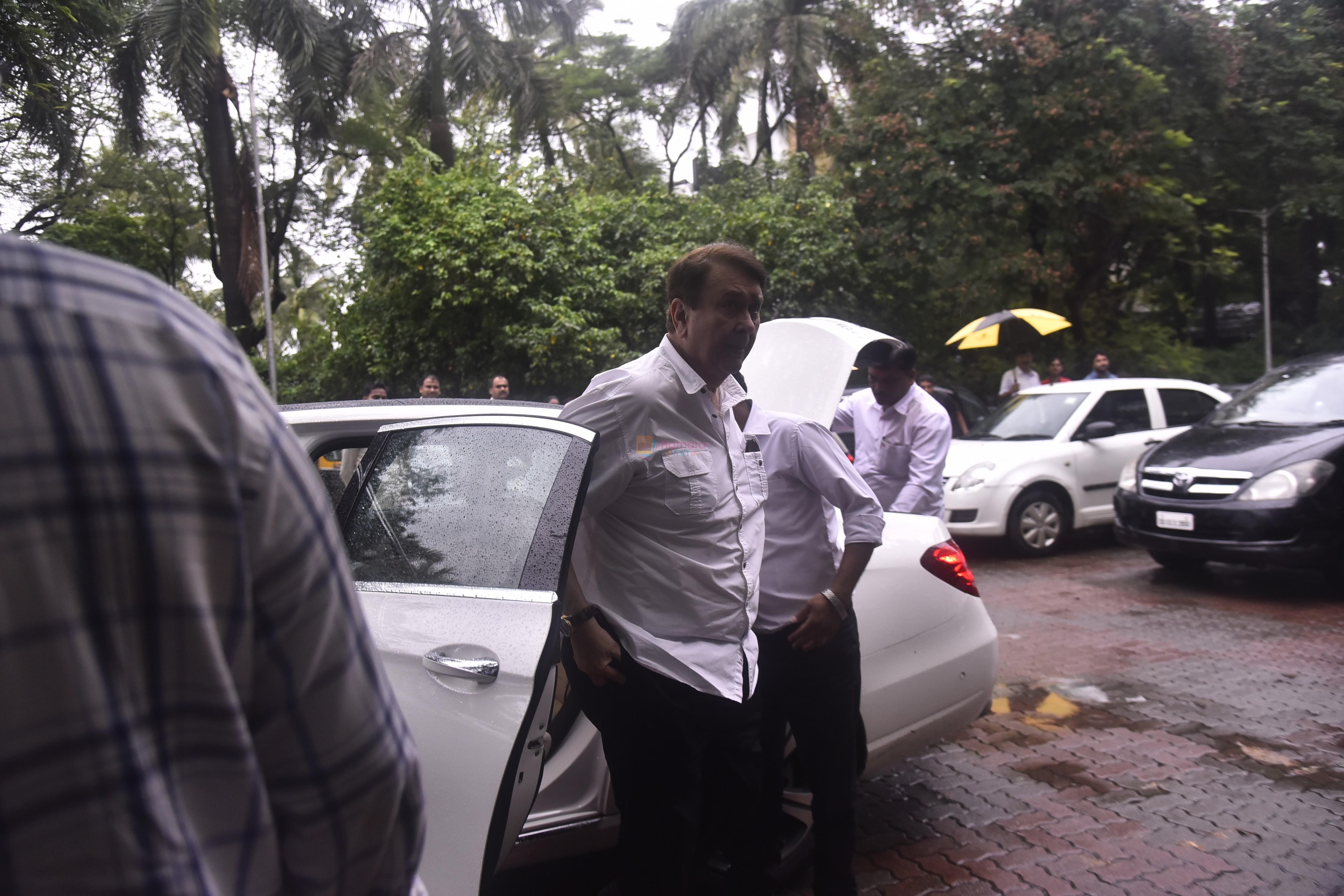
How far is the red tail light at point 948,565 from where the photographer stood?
386 centimetres

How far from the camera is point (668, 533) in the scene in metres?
2.51

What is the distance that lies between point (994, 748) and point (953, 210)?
13.1 m

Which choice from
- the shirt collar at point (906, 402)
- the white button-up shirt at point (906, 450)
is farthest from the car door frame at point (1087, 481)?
the shirt collar at point (906, 402)

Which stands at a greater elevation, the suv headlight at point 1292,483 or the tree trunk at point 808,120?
the tree trunk at point 808,120

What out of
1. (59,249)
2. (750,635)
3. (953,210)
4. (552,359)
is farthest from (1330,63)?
(59,249)

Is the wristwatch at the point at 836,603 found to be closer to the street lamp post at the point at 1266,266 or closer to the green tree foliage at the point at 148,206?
the street lamp post at the point at 1266,266

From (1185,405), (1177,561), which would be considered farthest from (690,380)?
(1185,405)

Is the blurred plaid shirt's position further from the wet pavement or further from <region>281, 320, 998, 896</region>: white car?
the wet pavement

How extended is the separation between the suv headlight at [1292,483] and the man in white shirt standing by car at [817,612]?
224 inches

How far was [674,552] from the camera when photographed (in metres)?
2.51

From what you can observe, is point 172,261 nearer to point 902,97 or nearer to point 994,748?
point 902,97

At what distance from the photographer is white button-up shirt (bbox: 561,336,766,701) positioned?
97.7 inches

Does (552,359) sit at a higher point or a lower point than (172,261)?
lower

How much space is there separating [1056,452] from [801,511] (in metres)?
7.48
